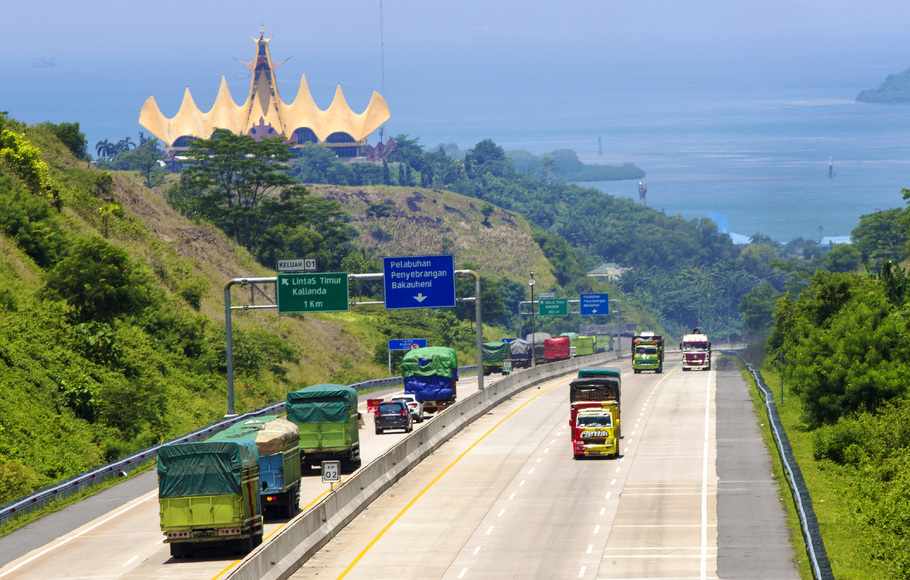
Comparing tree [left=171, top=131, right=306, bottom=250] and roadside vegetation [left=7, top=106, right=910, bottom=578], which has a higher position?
tree [left=171, top=131, right=306, bottom=250]

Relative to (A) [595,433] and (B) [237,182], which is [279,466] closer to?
(A) [595,433]

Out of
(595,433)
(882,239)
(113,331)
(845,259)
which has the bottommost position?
(595,433)

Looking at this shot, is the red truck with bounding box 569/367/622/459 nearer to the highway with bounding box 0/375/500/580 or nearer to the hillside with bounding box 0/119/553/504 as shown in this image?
the highway with bounding box 0/375/500/580

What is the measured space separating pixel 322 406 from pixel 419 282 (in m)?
19.9

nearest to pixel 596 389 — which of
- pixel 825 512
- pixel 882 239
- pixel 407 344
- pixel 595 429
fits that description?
pixel 595 429

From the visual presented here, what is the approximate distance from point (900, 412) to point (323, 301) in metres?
28.2

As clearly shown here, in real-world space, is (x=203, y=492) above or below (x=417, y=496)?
above

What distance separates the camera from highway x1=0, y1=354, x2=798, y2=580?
107ft

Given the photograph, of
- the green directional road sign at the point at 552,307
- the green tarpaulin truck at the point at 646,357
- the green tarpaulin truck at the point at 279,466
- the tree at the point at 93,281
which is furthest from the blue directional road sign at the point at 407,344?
the green tarpaulin truck at the point at 279,466

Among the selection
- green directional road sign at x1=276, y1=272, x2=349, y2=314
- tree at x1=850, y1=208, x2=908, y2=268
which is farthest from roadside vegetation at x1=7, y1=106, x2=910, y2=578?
tree at x1=850, y1=208, x2=908, y2=268

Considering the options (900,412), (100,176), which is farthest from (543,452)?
(100,176)

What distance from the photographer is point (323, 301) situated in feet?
196

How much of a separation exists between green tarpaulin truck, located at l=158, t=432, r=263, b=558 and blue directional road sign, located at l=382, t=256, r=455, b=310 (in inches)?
1273

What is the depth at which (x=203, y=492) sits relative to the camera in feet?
103
